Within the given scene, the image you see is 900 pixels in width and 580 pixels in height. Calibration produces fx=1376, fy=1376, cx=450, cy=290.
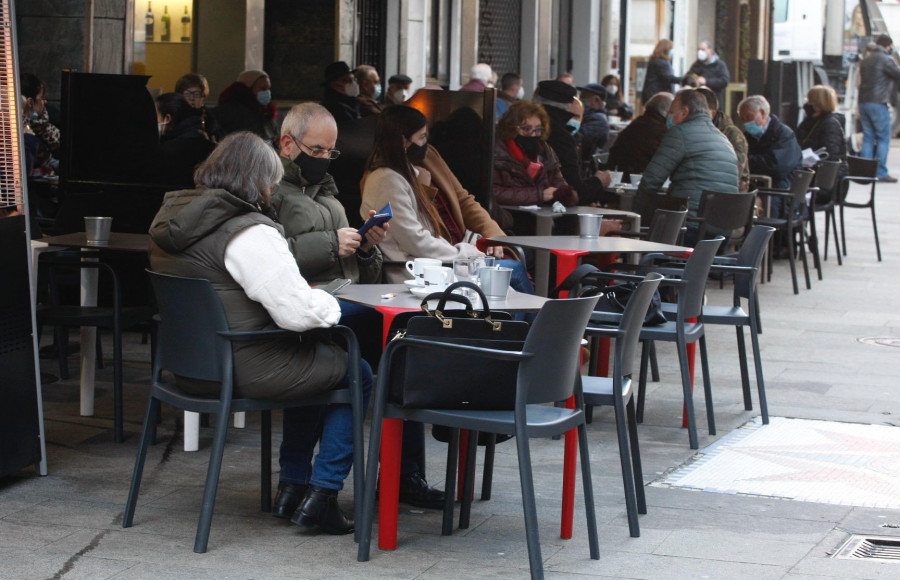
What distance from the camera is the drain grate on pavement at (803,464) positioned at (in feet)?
18.6

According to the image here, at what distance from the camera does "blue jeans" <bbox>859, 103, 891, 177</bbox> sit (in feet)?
77.4

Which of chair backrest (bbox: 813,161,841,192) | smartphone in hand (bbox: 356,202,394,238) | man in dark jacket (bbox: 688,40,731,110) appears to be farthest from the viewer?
man in dark jacket (bbox: 688,40,731,110)

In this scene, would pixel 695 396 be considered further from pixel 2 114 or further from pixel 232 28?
pixel 232 28

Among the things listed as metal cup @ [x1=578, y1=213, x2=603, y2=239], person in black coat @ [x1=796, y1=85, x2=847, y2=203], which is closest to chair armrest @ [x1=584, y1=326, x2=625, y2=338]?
metal cup @ [x1=578, y1=213, x2=603, y2=239]

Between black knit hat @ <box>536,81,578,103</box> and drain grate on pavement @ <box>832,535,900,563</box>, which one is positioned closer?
drain grate on pavement @ <box>832,535,900,563</box>

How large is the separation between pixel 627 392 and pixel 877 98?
19.9 m

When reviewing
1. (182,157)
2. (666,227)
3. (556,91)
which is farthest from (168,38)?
(666,227)

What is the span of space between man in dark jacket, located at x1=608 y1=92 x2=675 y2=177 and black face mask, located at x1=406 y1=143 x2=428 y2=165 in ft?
17.9

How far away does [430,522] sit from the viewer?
16.8 ft

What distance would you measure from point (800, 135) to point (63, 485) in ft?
36.9

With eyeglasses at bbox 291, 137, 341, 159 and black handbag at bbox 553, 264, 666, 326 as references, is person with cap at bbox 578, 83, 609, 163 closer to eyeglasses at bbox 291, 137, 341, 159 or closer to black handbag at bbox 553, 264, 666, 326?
black handbag at bbox 553, 264, 666, 326

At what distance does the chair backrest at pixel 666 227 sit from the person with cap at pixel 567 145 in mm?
2028

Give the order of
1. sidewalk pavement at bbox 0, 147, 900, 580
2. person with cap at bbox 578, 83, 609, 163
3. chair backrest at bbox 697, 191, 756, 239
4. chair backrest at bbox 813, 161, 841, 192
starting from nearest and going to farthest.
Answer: sidewalk pavement at bbox 0, 147, 900, 580 < chair backrest at bbox 697, 191, 756, 239 < chair backrest at bbox 813, 161, 841, 192 < person with cap at bbox 578, 83, 609, 163

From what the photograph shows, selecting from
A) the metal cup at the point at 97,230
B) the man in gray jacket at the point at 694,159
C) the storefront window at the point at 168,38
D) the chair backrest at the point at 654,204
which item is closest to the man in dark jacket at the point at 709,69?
the storefront window at the point at 168,38
